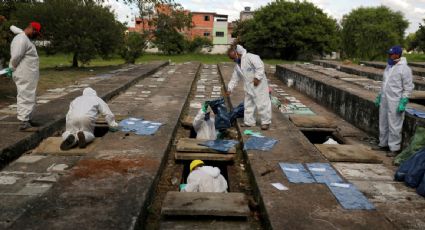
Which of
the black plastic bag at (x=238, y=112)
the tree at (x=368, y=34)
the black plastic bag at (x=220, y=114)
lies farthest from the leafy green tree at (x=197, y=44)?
the black plastic bag at (x=220, y=114)

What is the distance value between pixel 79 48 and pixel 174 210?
16.7 m

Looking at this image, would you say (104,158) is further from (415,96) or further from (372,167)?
(415,96)

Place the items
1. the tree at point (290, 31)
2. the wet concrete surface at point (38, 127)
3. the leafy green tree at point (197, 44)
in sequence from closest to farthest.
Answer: the wet concrete surface at point (38, 127) → the tree at point (290, 31) → the leafy green tree at point (197, 44)

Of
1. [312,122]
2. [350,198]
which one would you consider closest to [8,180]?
[350,198]

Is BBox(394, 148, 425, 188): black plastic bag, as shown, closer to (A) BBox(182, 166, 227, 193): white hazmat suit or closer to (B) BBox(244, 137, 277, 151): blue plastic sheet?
(B) BBox(244, 137, 277, 151): blue plastic sheet

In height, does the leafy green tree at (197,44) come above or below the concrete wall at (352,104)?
above

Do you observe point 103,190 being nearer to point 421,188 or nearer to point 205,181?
point 205,181

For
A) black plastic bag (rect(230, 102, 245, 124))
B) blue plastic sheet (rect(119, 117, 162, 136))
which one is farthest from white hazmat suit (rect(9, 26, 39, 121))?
black plastic bag (rect(230, 102, 245, 124))

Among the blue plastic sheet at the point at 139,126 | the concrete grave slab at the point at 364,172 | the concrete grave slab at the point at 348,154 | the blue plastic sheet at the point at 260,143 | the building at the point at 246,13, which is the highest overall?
the building at the point at 246,13

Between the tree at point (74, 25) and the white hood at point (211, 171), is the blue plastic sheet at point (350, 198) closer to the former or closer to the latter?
the white hood at point (211, 171)

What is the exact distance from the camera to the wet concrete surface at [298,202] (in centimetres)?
376

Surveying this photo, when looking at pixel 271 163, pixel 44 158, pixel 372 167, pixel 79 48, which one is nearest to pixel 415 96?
pixel 372 167

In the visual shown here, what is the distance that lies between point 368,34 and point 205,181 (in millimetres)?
31990

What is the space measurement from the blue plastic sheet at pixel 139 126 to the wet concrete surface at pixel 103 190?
0.58 ft
